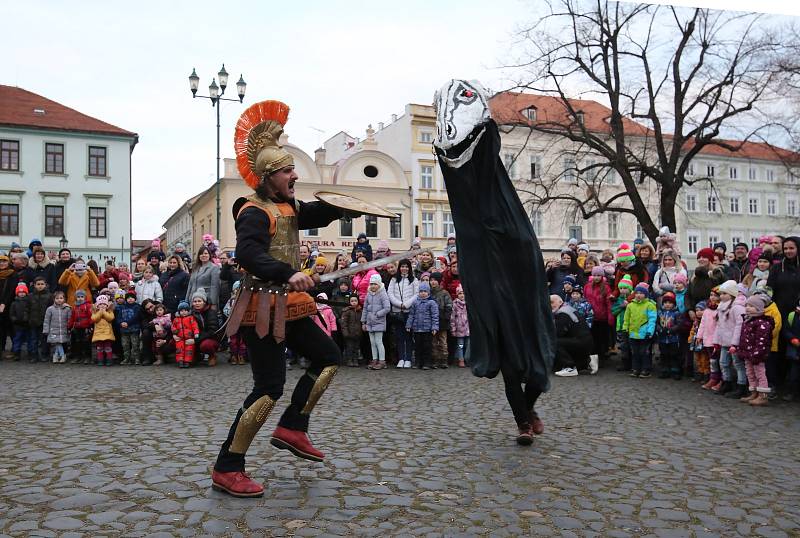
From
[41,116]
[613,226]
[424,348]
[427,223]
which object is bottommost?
[424,348]

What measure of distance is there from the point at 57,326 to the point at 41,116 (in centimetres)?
3502

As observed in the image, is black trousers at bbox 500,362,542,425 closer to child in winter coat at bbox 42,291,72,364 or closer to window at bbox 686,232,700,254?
child in winter coat at bbox 42,291,72,364

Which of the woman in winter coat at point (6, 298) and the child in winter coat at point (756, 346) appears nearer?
the child in winter coat at point (756, 346)

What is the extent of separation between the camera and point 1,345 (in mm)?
12742

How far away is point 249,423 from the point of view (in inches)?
166

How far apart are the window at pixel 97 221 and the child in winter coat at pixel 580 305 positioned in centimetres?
3705

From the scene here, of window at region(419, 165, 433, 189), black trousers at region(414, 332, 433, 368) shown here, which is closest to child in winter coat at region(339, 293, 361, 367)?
black trousers at region(414, 332, 433, 368)

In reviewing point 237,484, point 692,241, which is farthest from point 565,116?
point 692,241

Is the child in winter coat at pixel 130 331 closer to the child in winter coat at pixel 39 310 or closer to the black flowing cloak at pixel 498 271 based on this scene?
the child in winter coat at pixel 39 310

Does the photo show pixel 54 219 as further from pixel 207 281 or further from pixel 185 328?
pixel 185 328

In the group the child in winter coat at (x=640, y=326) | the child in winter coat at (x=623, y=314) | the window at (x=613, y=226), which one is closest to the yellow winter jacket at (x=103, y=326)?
the child in winter coat at (x=623, y=314)

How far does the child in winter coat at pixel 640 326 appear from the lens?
33.7 ft

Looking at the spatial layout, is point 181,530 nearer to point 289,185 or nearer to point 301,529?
point 301,529

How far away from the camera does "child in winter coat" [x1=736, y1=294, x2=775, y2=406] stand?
8.11m
